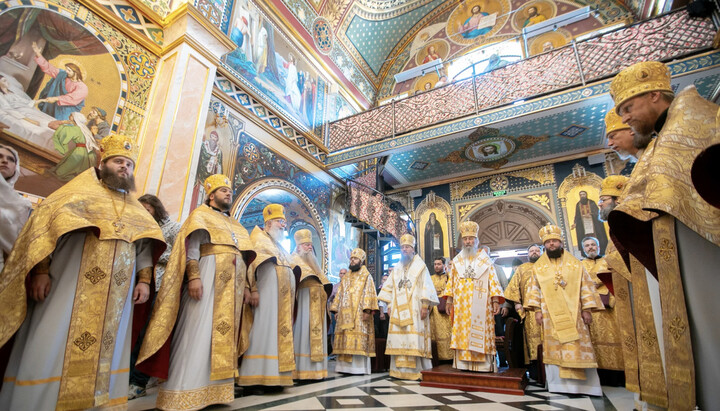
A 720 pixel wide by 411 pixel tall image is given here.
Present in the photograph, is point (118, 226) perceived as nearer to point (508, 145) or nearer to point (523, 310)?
point (523, 310)

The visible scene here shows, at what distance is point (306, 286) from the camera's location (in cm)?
440

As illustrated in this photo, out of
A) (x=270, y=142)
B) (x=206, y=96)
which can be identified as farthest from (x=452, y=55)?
(x=206, y=96)

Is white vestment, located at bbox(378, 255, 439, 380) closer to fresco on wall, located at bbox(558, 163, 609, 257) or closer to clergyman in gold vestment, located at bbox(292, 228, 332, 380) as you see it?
clergyman in gold vestment, located at bbox(292, 228, 332, 380)

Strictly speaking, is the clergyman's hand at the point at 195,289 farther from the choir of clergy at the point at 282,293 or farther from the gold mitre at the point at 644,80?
the gold mitre at the point at 644,80

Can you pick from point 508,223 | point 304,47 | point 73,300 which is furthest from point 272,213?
point 508,223

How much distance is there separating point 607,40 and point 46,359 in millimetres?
8548

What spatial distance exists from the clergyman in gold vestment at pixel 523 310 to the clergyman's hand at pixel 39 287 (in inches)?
182

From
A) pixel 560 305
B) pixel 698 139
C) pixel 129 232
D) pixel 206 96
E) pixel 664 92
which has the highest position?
pixel 206 96

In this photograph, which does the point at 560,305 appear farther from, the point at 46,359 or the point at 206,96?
the point at 206,96

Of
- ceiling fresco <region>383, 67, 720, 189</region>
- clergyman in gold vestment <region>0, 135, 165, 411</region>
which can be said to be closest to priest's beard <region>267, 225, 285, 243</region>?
clergyman in gold vestment <region>0, 135, 165, 411</region>

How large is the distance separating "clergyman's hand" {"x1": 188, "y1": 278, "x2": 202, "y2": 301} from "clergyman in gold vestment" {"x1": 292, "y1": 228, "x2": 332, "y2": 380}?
5.37 ft

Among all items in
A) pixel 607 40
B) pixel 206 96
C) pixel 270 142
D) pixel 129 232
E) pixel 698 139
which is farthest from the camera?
pixel 270 142

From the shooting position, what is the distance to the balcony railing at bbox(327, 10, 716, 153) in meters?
5.66

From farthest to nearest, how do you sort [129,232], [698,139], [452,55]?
[452,55] < [129,232] < [698,139]
